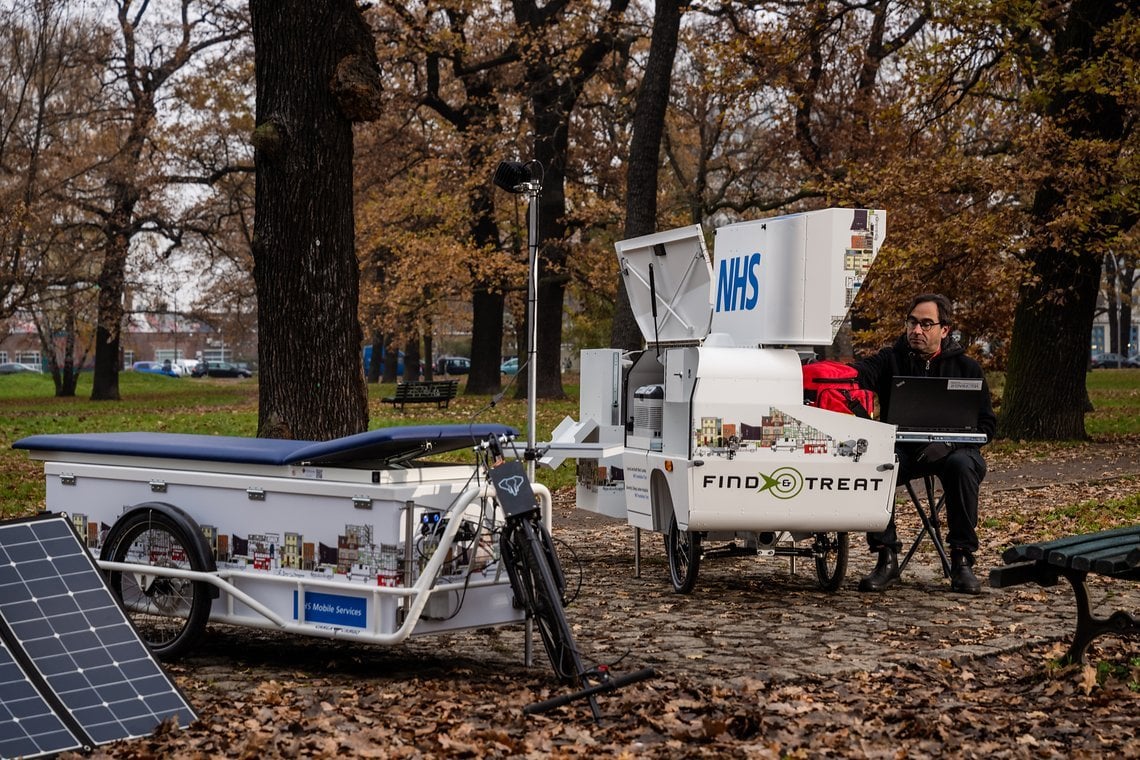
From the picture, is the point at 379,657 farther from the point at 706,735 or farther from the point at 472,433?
the point at 706,735

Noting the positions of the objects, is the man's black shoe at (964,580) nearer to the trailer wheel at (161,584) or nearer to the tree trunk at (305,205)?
the tree trunk at (305,205)

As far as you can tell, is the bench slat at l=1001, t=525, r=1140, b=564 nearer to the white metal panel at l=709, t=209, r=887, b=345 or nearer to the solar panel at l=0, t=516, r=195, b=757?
the white metal panel at l=709, t=209, r=887, b=345

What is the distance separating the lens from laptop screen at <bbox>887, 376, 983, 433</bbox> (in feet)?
29.0

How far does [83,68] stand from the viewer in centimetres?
3478

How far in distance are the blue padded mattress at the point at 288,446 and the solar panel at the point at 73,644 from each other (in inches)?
32.0

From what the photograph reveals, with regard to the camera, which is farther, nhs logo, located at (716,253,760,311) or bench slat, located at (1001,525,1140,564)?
nhs logo, located at (716,253,760,311)

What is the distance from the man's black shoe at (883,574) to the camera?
9.27 meters

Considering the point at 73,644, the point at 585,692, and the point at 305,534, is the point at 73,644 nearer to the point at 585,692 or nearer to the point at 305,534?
the point at 305,534

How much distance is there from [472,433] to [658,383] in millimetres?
3892

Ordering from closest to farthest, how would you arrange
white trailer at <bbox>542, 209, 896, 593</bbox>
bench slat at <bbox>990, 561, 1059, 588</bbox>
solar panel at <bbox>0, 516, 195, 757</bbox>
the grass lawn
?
solar panel at <bbox>0, 516, 195, 757</bbox> < bench slat at <bbox>990, 561, 1059, 588</bbox> < white trailer at <bbox>542, 209, 896, 593</bbox> < the grass lawn

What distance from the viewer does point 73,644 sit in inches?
236

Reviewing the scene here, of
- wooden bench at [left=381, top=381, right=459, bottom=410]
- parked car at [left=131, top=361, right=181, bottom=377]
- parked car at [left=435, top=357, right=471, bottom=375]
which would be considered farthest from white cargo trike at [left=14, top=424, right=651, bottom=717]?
parked car at [left=131, top=361, right=181, bottom=377]

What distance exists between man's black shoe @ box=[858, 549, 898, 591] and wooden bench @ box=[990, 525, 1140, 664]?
2.50 meters

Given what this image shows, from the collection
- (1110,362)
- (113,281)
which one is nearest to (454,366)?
(1110,362)
